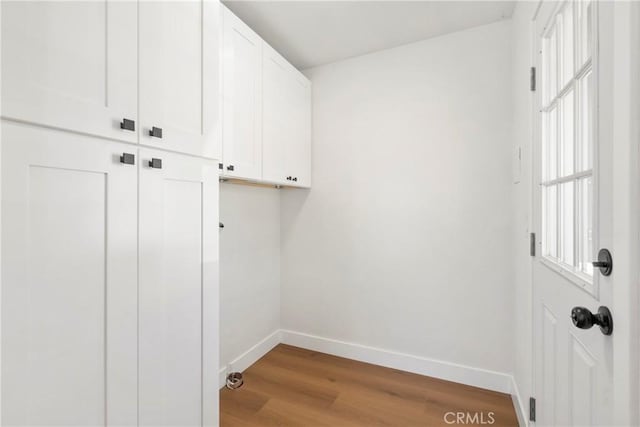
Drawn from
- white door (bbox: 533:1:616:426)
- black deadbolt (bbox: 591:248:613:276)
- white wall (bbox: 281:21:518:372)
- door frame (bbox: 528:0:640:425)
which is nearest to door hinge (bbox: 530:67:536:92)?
white door (bbox: 533:1:616:426)

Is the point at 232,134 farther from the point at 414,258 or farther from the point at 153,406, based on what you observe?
the point at 414,258

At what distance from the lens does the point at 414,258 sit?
2.25m

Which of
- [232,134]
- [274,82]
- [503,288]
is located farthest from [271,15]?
[503,288]

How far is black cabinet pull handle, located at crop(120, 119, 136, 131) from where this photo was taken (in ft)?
2.97

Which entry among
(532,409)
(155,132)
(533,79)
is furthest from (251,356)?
(533,79)

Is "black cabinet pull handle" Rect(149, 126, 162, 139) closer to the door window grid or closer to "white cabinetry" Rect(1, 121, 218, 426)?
"white cabinetry" Rect(1, 121, 218, 426)

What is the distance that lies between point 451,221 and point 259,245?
4.84 ft

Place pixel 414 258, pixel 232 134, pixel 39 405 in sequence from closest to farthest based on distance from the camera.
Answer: pixel 39 405 → pixel 232 134 → pixel 414 258

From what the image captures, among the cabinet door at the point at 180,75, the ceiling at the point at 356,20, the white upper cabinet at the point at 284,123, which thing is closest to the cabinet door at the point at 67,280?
the cabinet door at the point at 180,75

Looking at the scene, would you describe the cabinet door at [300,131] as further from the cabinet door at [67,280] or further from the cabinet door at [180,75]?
the cabinet door at [67,280]

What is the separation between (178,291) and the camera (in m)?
1.11

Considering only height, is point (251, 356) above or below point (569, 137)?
below

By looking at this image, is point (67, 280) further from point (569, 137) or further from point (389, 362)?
point (389, 362)

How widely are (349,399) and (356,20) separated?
244 centimetres
